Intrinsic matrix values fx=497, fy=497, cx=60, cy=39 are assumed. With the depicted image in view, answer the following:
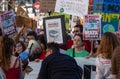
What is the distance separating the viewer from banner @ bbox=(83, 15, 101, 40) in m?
10.2

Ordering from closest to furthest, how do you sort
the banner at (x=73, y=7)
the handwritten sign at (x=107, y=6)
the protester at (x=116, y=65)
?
the protester at (x=116, y=65), the handwritten sign at (x=107, y=6), the banner at (x=73, y=7)

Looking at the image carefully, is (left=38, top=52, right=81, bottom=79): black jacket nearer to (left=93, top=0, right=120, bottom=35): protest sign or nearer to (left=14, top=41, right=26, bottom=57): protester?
(left=14, top=41, right=26, bottom=57): protester

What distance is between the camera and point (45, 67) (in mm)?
6840

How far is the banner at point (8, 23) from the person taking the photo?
10.2 meters

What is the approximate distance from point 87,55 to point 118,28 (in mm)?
1718

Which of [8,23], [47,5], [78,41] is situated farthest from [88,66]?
[47,5]

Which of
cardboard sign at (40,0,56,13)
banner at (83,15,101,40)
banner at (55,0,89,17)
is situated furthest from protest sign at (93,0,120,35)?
cardboard sign at (40,0,56,13)

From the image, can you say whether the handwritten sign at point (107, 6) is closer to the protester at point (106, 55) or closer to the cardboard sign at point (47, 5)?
the cardboard sign at point (47, 5)

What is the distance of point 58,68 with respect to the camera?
6785mm

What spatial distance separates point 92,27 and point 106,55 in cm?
325

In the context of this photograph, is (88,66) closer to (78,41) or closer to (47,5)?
(78,41)

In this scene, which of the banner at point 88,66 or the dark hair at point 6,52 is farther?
the banner at point 88,66

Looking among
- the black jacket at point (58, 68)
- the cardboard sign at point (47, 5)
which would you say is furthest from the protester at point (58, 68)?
the cardboard sign at point (47, 5)

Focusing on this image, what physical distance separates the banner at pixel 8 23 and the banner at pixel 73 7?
2.37 metres
